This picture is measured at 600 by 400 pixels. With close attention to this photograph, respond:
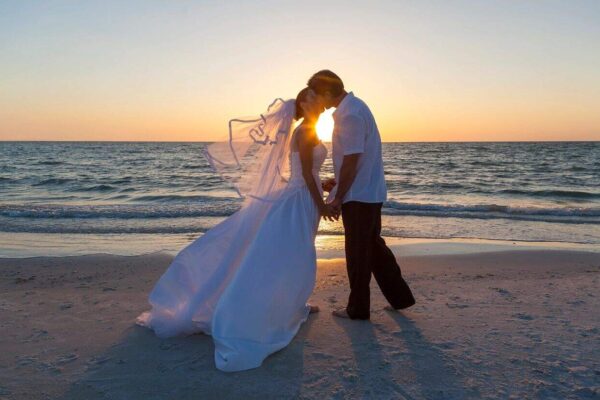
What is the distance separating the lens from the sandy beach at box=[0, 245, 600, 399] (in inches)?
121

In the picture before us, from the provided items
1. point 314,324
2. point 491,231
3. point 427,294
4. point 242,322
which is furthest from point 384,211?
point 242,322

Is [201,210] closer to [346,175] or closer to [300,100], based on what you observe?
[300,100]

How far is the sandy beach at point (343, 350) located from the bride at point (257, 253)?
18cm

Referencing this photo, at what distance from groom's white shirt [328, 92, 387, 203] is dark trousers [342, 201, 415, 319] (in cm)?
10

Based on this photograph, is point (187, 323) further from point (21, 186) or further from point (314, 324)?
point (21, 186)

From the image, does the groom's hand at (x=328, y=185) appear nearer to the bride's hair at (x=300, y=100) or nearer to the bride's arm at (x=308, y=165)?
the bride's arm at (x=308, y=165)

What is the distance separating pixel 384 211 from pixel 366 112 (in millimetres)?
10387

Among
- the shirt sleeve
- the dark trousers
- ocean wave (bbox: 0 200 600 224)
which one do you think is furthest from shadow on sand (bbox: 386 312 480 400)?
ocean wave (bbox: 0 200 600 224)

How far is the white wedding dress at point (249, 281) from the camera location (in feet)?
11.2

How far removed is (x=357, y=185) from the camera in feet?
13.0

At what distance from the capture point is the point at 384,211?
551 inches

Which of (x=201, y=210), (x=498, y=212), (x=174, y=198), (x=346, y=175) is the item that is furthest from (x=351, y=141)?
(x=174, y=198)

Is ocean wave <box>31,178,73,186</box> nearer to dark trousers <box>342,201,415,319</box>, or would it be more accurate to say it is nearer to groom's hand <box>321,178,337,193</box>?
groom's hand <box>321,178,337,193</box>

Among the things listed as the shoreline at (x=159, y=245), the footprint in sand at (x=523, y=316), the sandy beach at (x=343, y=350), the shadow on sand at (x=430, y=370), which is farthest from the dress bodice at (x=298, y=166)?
the shoreline at (x=159, y=245)
